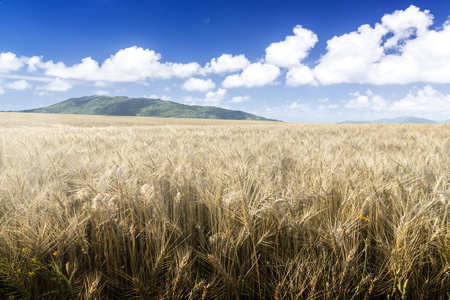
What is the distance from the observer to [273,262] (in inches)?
44.5

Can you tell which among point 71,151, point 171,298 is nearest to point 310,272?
point 171,298

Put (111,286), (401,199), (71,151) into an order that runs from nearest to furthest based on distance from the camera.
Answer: (111,286) < (401,199) < (71,151)

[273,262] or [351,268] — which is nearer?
[351,268]

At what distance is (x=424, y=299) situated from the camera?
991mm

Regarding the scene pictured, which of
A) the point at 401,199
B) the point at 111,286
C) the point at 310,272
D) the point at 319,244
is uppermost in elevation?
the point at 401,199

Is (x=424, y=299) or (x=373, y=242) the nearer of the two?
(x=424, y=299)

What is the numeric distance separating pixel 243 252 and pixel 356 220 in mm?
565

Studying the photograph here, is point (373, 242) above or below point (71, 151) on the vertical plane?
below

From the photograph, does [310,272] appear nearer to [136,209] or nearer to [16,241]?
[136,209]

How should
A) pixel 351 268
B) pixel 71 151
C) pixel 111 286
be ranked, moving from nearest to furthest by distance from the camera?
pixel 351 268 < pixel 111 286 < pixel 71 151

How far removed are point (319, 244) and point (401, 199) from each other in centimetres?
51

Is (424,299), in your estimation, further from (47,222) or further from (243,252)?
(47,222)

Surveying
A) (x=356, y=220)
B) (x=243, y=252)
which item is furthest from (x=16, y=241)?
(x=356, y=220)

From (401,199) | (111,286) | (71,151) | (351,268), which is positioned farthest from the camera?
(71,151)
